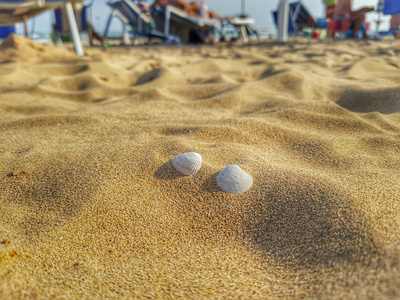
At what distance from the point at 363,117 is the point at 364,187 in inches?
33.0

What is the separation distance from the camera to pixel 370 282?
2.13ft

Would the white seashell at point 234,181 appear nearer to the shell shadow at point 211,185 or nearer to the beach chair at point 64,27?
the shell shadow at point 211,185

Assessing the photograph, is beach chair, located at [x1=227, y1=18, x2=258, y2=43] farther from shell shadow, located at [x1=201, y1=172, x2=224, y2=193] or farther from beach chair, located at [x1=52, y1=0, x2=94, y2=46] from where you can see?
A: shell shadow, located at [x1=201, y1=172, x2=224, y2=193]

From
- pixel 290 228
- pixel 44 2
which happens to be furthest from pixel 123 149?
pixel 44 2

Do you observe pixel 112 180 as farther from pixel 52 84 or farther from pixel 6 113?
pixel 52 84

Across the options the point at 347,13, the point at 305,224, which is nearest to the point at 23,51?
the point at 305,224

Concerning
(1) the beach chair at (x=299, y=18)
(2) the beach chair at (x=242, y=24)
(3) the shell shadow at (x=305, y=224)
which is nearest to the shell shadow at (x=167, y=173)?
(3) the shell shadow at (x=305, y=224)

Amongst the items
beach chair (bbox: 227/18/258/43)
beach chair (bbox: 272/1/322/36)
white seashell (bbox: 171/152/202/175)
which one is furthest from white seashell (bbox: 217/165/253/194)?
beach chair (bbox: 272/1/322/36)

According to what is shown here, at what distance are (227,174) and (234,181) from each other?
0.03 metres

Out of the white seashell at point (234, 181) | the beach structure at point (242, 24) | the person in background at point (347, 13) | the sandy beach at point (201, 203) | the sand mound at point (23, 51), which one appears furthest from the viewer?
the beach structure at point (242, 24)

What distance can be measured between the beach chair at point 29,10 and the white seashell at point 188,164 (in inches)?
154

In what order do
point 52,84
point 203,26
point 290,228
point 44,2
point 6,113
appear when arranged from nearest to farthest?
point 290,228 → point 6,113 → point 52,84 → point 44,2 → point 203,26

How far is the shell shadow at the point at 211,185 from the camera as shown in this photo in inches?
43.2

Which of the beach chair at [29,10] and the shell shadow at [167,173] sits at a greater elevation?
the beach chair at [29,10]
